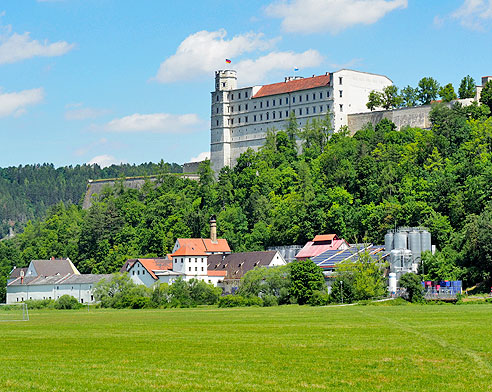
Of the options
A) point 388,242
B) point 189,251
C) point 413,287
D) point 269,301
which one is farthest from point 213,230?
point 413,287

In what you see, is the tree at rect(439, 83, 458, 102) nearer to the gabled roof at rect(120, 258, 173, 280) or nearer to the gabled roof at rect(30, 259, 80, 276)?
the gabled roof at rect(120, 258, 173, 280)

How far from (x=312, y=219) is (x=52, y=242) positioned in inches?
1927

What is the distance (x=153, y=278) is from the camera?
109m

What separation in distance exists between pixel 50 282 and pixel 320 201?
3816 cm

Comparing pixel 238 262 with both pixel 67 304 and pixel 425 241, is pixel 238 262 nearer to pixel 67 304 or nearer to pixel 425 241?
pixel 67 304

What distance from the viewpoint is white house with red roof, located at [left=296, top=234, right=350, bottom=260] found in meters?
106

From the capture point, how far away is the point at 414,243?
309ft

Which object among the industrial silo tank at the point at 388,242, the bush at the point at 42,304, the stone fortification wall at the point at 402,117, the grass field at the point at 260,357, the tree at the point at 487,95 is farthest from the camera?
the stone fortification wall at the point at 402,117

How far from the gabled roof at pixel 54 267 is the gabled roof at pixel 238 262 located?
24.2m

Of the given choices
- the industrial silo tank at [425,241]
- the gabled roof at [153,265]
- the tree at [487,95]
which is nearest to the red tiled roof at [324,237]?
the industrial silo tank at [425,241]

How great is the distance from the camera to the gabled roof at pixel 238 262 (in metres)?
107

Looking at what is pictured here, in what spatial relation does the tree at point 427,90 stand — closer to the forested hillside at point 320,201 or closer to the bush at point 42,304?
the forested hillside at point 320,201

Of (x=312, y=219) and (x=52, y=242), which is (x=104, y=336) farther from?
(x=52, y=242)

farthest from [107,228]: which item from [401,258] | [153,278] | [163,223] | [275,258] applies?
[401,258]
